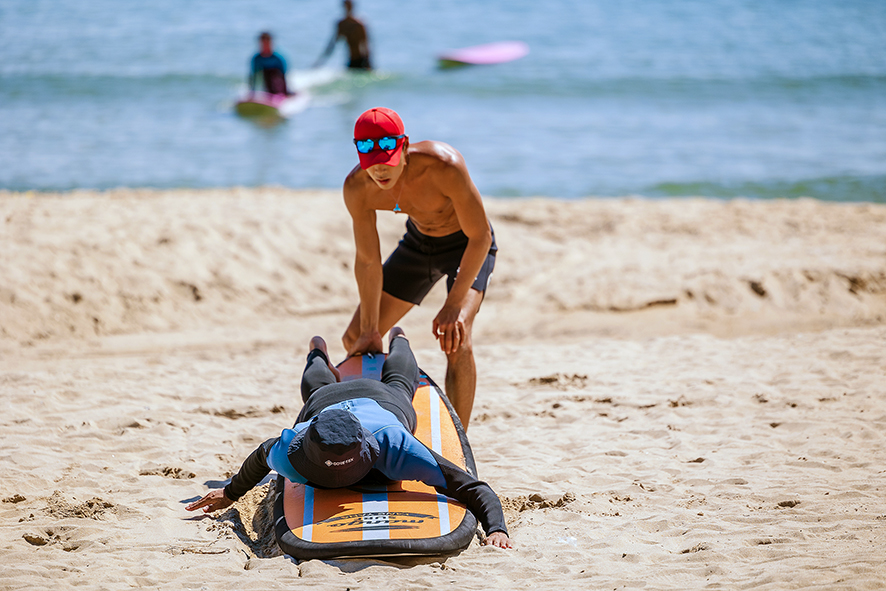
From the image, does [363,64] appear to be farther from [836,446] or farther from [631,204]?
[836,446]

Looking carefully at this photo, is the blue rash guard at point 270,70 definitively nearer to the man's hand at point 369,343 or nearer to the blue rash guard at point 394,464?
the man's hand at point 369,343

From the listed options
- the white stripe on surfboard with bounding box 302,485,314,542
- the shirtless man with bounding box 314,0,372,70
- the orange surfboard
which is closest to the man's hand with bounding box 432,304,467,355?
the orange surfboard

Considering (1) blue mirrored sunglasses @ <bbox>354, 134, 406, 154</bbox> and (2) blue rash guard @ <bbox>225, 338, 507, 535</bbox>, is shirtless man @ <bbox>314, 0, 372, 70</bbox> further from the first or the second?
(2) blue rash guard @ <bbox>225, 338, 507, 535</bbox>

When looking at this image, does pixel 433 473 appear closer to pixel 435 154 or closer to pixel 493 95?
pixel 435 154

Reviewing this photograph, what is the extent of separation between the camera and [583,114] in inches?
644

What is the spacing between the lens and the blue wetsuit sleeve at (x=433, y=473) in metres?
3.39

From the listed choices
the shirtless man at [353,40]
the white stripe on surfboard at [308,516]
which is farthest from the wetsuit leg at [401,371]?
the shirtless man at [353,40]

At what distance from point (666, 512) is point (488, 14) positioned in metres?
25.4

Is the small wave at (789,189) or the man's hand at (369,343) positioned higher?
the small wave at (789,189)

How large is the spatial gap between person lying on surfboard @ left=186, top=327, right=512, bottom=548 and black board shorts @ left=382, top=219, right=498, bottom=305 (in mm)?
985

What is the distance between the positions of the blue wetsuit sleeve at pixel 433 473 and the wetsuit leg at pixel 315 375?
70 cm

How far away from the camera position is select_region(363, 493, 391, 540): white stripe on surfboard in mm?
3221

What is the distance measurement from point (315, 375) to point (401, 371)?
0.46 metres

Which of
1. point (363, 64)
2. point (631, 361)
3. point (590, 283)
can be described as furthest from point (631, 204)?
point (363, 64)
